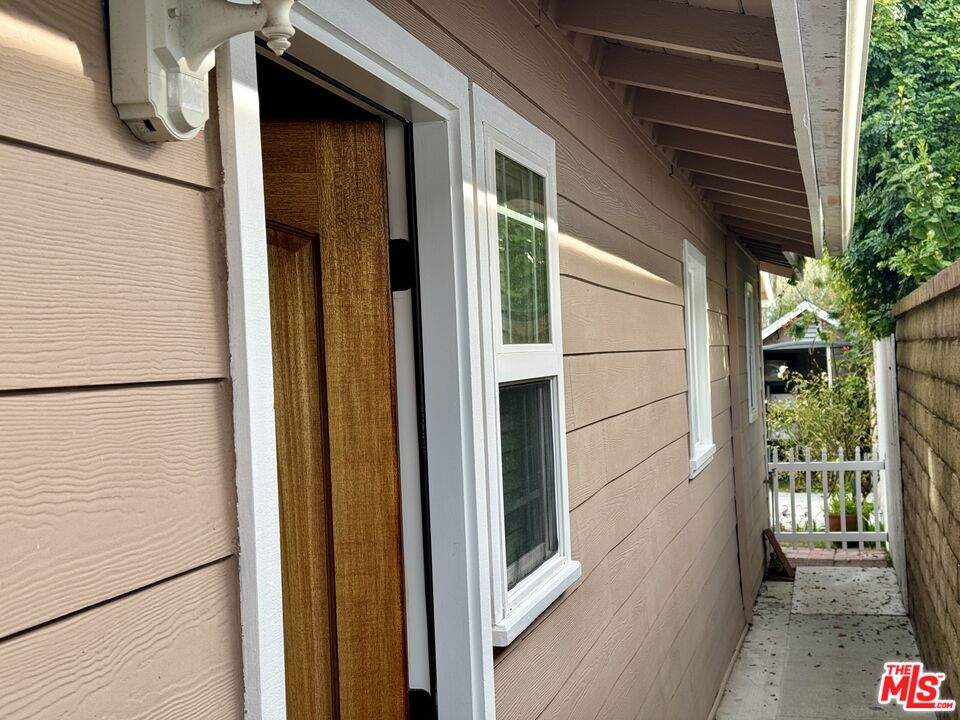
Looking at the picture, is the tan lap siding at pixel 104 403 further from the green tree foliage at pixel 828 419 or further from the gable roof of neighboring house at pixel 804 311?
the gable roof of neighboring house at pixel 804 311

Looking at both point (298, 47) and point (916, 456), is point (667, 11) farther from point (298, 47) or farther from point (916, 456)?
point (916, 456)

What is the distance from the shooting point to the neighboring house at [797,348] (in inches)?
708

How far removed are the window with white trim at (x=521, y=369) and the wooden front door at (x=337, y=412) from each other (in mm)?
235

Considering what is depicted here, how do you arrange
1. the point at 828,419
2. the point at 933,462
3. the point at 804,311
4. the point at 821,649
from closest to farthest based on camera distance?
→ the point at 933,462
the point at 821,649
the point at 828,419
the point at 804,311

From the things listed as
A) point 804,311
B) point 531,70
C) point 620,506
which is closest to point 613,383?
point 620,506

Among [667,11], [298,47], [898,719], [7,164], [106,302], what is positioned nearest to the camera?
[7,164]

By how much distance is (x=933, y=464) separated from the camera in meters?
4.77

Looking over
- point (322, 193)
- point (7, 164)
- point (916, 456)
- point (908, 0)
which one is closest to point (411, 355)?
point (322, 193)

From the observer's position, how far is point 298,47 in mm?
1465

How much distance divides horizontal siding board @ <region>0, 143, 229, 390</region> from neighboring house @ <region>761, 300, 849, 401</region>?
15.0m

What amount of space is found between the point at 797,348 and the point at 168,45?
24178 mm

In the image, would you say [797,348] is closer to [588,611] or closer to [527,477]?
[588,611]

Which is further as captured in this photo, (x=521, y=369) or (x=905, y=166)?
(x=905, y=166)

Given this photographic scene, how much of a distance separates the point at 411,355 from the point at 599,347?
1391 millimetres
